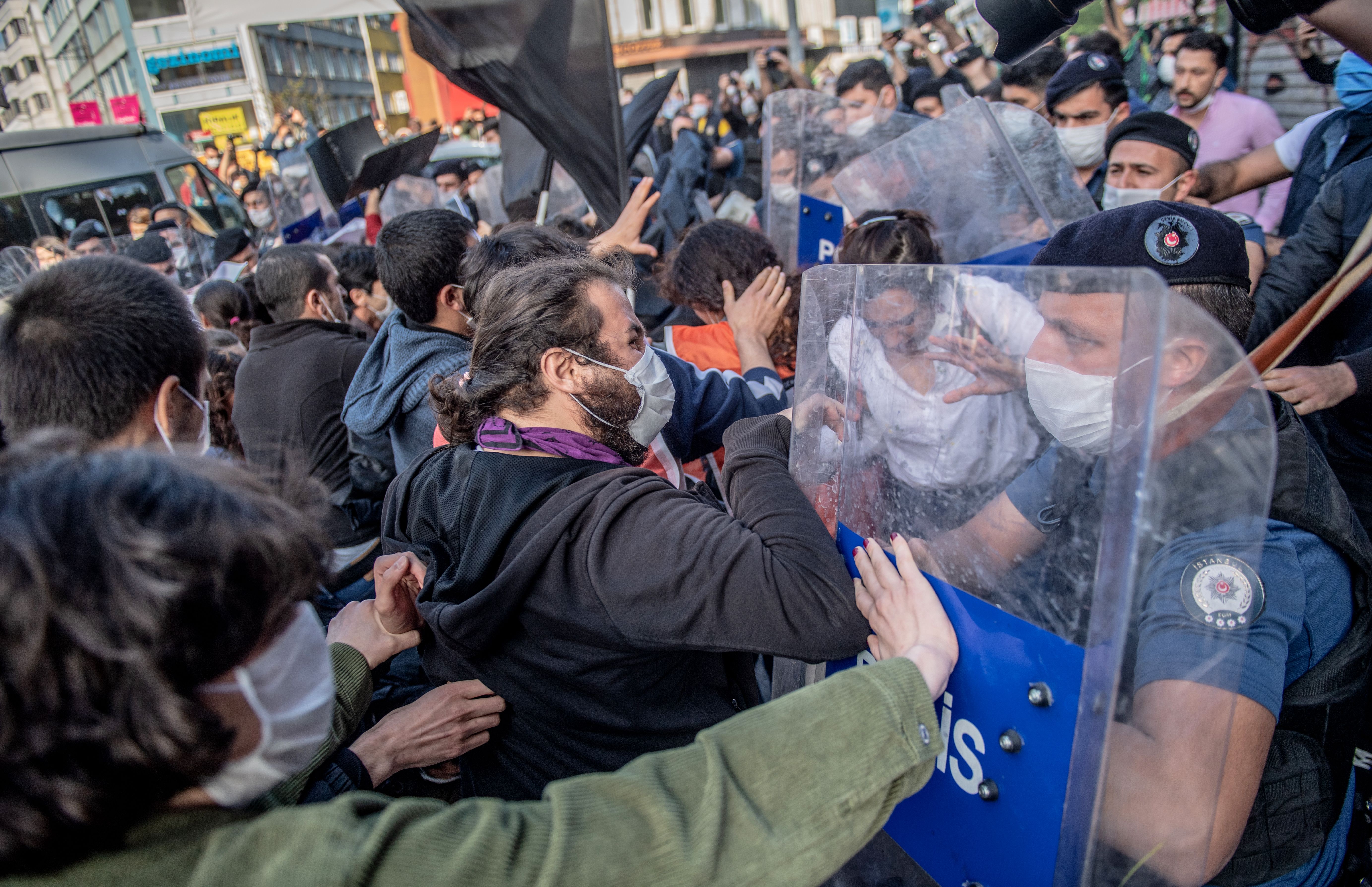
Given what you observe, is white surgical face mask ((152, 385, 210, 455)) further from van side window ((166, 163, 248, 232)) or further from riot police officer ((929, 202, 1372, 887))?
van side window ((166, 163, 248, 232))

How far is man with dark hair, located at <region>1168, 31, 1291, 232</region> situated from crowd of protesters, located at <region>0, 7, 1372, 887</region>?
90 centimetres

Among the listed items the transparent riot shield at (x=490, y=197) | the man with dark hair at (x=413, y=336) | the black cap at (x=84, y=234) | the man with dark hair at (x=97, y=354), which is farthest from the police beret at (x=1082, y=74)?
the black cap at (x=84, y=234)

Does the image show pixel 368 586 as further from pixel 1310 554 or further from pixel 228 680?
pixel 1310 554

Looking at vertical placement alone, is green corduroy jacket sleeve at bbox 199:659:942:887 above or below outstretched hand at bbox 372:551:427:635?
above

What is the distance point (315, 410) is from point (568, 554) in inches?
81.1

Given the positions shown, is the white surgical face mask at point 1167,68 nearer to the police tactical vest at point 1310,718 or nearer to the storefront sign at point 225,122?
the police tactical vest at point 1310,718

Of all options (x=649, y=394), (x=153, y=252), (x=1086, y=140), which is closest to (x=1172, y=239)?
(x=649, y=394)

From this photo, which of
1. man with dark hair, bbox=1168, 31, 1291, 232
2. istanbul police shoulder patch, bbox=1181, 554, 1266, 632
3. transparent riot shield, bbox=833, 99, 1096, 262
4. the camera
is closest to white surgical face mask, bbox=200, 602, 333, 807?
istanbul police shoulder patch, bbox=1181, 554, 1266, 632

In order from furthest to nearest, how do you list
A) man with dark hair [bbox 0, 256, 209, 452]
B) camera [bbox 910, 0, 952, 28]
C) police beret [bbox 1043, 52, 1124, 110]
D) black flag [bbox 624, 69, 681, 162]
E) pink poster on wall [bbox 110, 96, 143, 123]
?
pink poster on wall [bbox 110, 96, 143, 123]
camera [bbox 910, 0, 952, 28]
black flag [bbox 624, 69, 681, 162]
police beret [bbox 1043, 52, 1124, 110]
man with dark hair [bbox 0, 256, 209, 452]

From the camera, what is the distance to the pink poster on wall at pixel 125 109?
16484 mm

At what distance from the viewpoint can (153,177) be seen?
8.95 meters

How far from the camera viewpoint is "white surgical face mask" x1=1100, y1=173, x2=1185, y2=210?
2.87m

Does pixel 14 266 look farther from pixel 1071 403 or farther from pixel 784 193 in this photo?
pixel 1071 403

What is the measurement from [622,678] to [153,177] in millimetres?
10183
